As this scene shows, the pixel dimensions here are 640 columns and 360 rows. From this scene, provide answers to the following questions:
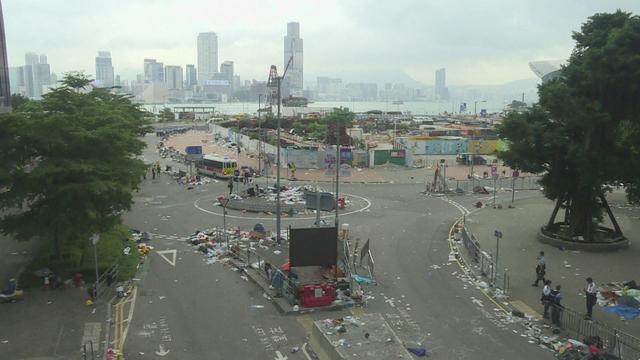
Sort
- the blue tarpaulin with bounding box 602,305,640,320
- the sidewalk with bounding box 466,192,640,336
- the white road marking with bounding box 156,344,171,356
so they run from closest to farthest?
the white road marking with bounding box 156,344,171,356
the blue tarpaulin with bounding box 602,305,640,320
the sidewalk with bounding box 466,192,640,336

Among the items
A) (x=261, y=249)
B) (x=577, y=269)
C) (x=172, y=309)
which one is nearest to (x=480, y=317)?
(x=577, y=269)

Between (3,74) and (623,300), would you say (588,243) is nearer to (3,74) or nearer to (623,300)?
(623,300)

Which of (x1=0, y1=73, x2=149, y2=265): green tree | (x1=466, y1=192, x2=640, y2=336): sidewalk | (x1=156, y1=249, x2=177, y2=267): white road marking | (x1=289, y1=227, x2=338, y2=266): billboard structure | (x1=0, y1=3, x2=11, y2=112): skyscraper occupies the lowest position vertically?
(x1=156, y1=249, x2=177, y2=267): white road marking

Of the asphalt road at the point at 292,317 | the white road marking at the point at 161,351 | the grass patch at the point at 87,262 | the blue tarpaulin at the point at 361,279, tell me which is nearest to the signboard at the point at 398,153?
the asphalt road at the point at 292,317

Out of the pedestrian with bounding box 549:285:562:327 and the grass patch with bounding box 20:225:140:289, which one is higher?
the pedestrian with bounding box 549:285:562:327

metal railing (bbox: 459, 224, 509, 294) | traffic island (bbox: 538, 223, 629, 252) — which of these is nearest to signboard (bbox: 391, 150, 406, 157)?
traffic island (bbox: 538, 223, 629, 252)

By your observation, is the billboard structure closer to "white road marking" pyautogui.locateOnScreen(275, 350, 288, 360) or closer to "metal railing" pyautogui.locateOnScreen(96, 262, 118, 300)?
"white road marking" pyautogui.locateOnScreen(275, 350, 288, 360)
